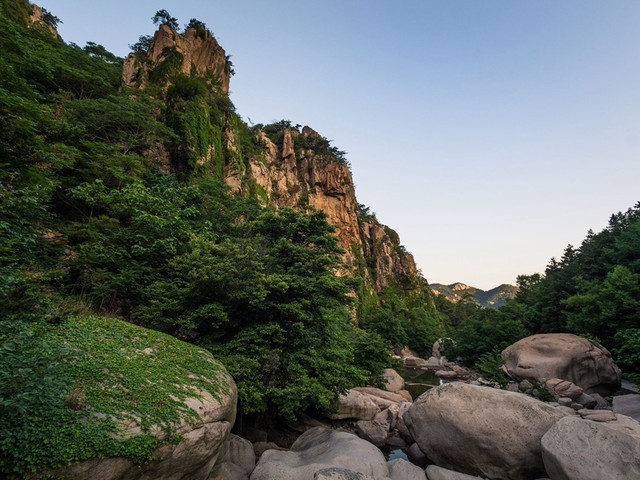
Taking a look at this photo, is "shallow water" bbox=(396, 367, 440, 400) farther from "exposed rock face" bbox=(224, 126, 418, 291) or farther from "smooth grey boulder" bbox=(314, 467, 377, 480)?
"smooth grey boulder" bbox=(314, 467, 377, 480)

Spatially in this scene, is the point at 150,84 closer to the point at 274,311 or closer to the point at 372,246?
the point at 274,311

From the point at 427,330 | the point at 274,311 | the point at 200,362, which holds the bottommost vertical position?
the point at 427,330

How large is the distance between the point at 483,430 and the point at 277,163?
43.4m

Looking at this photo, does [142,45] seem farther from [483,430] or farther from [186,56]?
[483,430]

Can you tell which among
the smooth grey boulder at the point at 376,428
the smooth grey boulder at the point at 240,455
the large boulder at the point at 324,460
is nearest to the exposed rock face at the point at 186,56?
the smooth grey boulder at the point at 240,455

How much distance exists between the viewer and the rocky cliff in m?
26.6

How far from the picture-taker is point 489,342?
24828 millimetres

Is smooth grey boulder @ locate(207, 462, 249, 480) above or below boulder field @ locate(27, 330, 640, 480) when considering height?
below

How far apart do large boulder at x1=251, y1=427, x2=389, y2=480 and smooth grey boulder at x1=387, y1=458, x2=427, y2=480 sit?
0.31 metres

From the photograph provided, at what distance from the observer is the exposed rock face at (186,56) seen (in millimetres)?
25844

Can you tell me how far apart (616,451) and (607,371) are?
1170 centimetres

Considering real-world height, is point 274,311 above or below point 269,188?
below

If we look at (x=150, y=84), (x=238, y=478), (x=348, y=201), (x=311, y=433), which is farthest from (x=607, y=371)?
(x=348, y=201)

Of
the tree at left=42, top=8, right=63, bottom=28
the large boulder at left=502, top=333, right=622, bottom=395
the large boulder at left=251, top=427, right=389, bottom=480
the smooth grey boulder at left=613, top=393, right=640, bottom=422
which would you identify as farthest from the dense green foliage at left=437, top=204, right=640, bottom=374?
the tree at left=42, top=8, right=63, bottom=28
